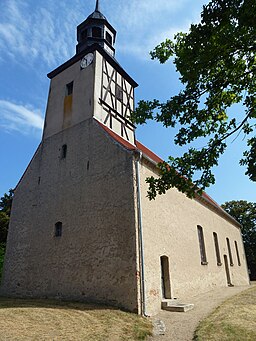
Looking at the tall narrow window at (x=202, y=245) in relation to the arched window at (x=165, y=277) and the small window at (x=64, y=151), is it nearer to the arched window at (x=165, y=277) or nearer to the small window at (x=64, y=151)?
the arched window at (x=165, y=277)

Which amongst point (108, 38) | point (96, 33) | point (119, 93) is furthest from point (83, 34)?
point (119, 93)

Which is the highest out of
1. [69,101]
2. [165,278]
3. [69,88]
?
[69,88]

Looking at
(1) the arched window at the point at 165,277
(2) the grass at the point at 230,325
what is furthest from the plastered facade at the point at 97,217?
(2) the grass at the point at 230,325

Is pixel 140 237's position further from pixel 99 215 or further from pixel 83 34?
pixel 83 34

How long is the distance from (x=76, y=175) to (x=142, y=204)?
368 cm

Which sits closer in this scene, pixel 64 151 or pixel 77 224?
pixel 77 224

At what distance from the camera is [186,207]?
1349cm

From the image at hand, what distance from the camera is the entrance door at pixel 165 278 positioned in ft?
32.8

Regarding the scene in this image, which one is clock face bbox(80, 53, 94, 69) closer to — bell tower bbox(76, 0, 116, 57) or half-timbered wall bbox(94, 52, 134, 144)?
half-timbered wall bbox(94, 52, 134, 144)

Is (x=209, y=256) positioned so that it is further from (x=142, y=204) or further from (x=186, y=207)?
(x=142, y=204)

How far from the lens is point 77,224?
10633 millimetres

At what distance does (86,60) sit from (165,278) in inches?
456

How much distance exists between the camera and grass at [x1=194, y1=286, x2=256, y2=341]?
5767 millimetres

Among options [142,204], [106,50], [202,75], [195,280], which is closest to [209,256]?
[195,280]
